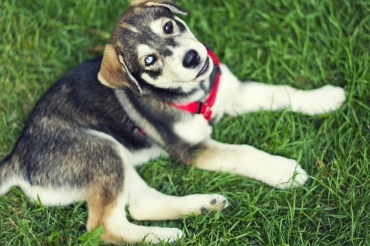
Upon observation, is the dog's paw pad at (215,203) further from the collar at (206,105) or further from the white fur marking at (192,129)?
the collar at (206,105)

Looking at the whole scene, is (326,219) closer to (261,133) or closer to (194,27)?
(261,133)

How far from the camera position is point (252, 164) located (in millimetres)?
4395

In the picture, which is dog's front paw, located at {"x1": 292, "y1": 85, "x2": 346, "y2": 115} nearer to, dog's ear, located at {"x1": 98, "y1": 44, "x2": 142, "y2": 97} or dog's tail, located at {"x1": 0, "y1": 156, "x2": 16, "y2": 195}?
dog's ear, located at {"x1": 98, "y1": 44, "x2": 142, "y2": 97}

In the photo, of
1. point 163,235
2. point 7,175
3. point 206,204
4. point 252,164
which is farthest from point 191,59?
point 7,175

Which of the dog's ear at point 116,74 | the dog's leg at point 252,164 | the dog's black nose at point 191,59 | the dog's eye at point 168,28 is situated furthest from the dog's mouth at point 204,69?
the dog's leg at point 252,164

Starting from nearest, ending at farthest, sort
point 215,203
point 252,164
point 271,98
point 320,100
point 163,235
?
point 163,235 → point 215,203 → point 252,164 → point 320,100 → point 271,98

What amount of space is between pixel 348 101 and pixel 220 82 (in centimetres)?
124

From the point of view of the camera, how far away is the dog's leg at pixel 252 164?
4.32 meters

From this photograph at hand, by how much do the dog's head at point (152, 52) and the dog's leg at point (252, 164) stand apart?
0.81 meters

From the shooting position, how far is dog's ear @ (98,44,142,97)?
393cm

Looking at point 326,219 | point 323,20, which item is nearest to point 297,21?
point 323,20

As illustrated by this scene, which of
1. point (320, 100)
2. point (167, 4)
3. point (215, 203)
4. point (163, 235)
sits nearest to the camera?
point (167, 4)

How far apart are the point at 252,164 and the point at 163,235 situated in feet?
3.38

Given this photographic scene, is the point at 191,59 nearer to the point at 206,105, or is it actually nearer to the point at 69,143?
the point at 206,105
